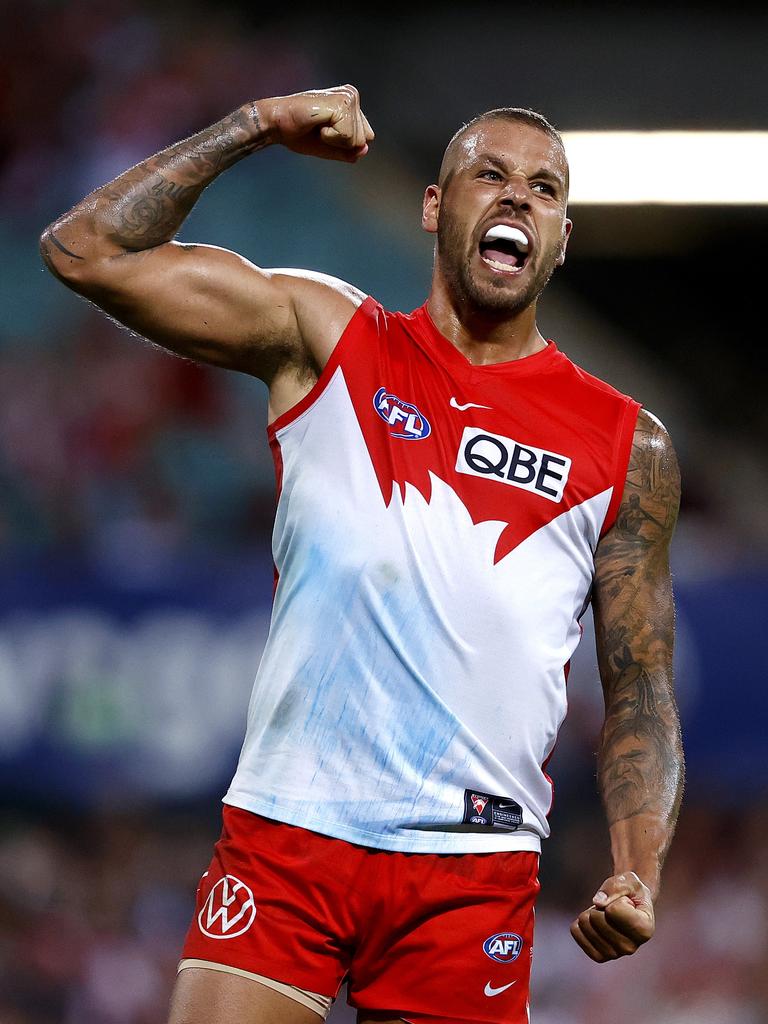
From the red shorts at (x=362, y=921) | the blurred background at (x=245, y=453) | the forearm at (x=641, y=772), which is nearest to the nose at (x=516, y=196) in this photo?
the forearm at (x=641, y=772)

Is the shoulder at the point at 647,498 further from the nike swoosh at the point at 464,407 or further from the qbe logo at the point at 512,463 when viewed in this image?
the nike swoosh at the point at 464,407

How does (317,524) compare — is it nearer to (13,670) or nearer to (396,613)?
(396,613)

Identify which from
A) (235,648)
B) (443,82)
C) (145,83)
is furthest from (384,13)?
(235,648)

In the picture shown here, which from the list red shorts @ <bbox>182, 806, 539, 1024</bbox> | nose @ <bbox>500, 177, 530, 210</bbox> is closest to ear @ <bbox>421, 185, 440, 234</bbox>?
nose @ <bbox>500, 177, 530, 210</bbox>

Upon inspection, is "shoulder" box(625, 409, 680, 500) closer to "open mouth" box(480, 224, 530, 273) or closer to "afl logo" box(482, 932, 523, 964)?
"open mouth" box(480, 224, 530, 273)

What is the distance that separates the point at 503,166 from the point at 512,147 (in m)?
0.05

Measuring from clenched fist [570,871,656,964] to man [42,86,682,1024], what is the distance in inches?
1.1

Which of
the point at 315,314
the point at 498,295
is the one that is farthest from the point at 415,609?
the point at 498,295

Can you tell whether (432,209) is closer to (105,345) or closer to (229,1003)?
(229,1003)

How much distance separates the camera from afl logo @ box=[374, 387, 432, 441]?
2.75 metres

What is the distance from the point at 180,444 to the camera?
7.32 m

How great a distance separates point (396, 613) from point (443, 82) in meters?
6.80

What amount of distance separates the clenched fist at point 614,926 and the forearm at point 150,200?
1.50m

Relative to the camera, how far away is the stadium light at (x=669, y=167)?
838 centimetres
